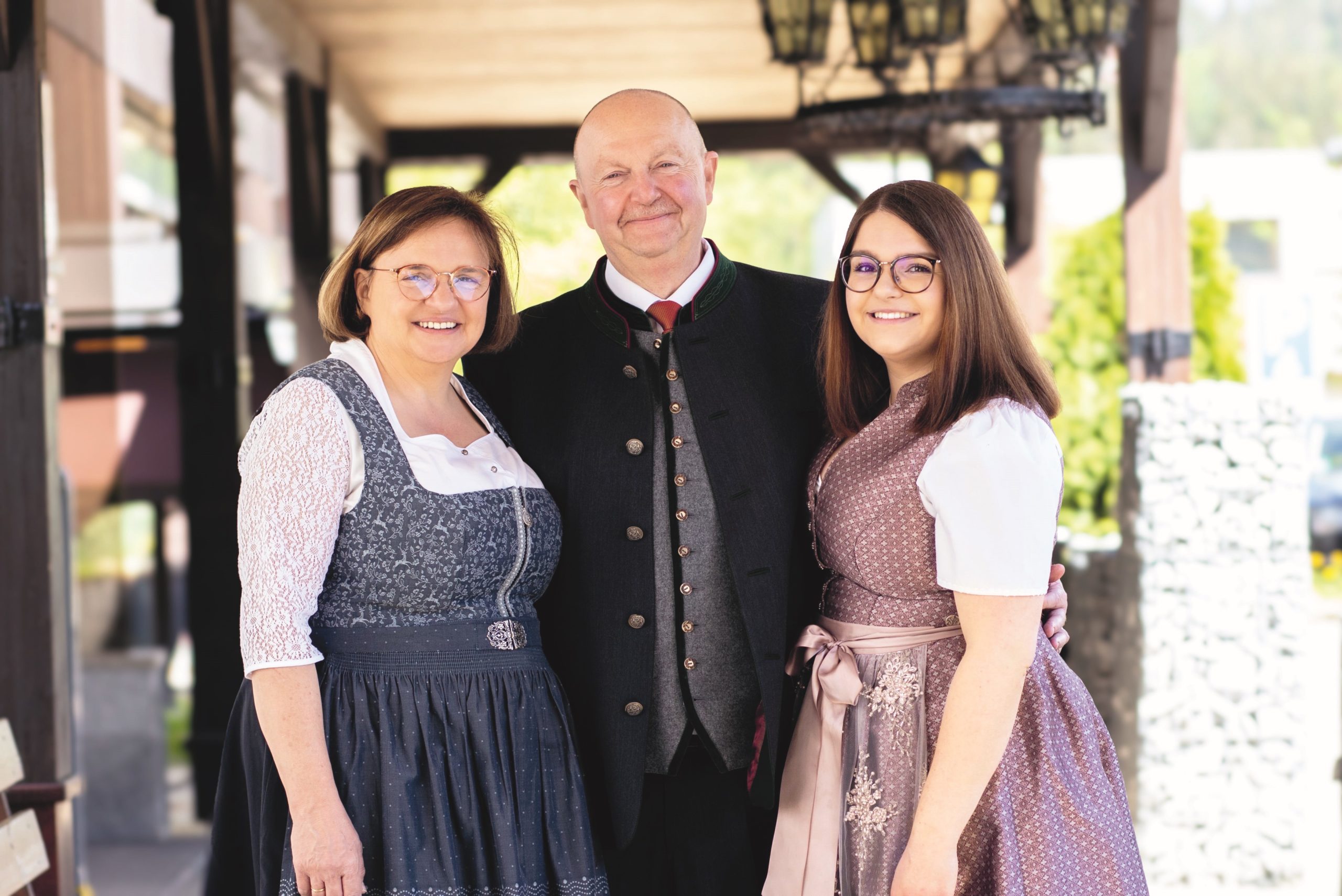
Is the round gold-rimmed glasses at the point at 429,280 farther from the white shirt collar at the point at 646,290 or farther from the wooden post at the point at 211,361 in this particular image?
the wooden post at the point at 211,361

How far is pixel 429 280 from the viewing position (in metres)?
1.94

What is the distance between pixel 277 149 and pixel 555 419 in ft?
15.4

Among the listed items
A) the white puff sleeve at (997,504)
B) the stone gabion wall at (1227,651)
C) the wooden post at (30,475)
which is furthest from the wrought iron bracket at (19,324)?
the stone gabion wall at (1227,651)

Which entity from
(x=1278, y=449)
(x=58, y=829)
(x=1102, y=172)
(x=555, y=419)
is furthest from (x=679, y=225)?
(x=1102, y=172)

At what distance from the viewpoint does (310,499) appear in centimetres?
176

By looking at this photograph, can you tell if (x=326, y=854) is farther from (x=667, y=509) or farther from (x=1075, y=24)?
(x=1075, y=24)

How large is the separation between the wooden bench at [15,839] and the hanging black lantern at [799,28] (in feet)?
9.05

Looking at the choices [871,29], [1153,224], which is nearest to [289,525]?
[871,29]

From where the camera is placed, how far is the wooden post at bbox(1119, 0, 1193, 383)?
4.47m

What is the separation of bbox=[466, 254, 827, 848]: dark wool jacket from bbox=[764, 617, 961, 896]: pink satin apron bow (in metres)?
0.13

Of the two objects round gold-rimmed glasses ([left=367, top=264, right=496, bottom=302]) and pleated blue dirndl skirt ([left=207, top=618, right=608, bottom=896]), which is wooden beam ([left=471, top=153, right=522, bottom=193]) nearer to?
round gold-rimmed glasses ([left=367, top=264, right=496, bottom=302])

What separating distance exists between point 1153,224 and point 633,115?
9.35ft

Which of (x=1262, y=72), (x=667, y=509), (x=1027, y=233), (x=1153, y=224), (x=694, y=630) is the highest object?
(x=1262, y=72)

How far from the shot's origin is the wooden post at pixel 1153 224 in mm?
4469
